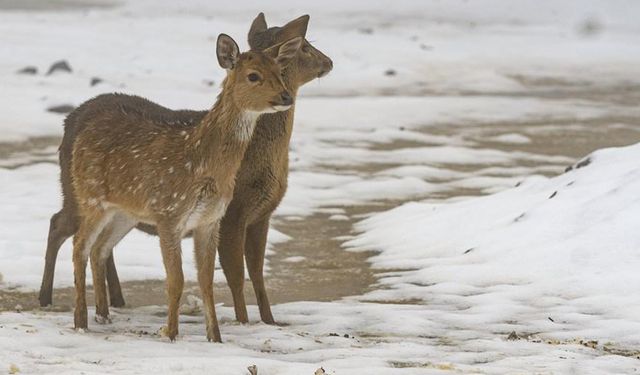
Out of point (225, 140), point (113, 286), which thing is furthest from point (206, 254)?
point (113, 286)

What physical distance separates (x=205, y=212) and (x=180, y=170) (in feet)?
0.99

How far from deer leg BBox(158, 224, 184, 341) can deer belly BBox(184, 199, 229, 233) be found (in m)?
0.10

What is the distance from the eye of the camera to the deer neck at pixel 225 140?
7.60m

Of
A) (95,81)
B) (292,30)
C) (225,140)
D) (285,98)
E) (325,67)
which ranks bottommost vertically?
(225,140)

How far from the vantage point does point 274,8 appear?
41000 mm

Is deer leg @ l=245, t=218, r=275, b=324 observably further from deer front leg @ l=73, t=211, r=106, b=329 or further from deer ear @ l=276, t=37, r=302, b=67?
deer ear @ l=276, t=37, r=302, b=67

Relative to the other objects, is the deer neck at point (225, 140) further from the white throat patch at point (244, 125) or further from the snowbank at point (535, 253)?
Result: the snowbank at point (535, 253)

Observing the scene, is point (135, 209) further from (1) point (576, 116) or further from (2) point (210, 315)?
(1) point (576, 116)

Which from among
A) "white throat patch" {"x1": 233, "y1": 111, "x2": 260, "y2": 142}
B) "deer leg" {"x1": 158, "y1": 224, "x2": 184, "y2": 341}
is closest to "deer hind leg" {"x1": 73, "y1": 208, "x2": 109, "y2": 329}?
"deer leg" {"x1": 158, "y1": 224, "x2": 184, "y2": 341}

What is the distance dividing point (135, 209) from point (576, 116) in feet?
50.9

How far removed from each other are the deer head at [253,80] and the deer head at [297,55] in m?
1.21

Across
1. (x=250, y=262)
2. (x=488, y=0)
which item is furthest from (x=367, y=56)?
(x=250, y=262)

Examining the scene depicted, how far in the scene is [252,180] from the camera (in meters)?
8.59

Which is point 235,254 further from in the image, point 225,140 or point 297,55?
point 297,55
